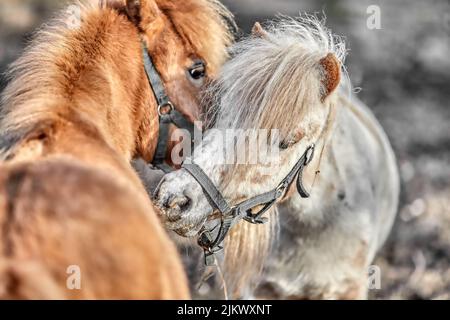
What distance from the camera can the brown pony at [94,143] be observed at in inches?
61.5

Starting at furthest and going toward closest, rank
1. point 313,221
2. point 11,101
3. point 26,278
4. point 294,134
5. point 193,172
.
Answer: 1. point 313,221
2. point 294,134
3. point 193,172
4. point 11,101
5. point 26,278

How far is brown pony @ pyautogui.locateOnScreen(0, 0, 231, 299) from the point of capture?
5.12ft

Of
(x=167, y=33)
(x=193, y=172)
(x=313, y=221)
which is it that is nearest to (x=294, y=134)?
(x=193, y=172)

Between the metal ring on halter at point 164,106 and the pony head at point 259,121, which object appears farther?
the metal ring on halter at point 164,106

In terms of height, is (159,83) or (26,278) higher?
(159,83)

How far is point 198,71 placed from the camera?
10.6 feet

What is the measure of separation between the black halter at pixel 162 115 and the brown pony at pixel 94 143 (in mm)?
26

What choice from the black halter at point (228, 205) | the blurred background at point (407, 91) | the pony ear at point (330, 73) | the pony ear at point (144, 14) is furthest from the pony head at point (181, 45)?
the blurred background at point (407, 91)

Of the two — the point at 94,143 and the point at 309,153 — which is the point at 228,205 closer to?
the point at 309,153

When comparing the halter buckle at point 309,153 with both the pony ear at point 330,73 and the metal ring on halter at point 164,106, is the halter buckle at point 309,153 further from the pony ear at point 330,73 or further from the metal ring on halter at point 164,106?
the metal ring on halter at point 164,106

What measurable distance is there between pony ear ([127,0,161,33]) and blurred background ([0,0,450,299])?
239 cm
